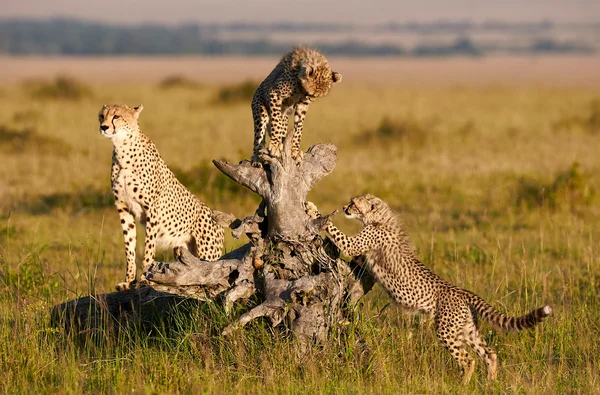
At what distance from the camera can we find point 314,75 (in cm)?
531

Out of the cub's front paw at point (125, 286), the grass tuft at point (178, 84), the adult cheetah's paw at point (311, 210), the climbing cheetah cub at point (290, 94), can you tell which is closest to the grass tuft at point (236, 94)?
the grass tuft at point (178, 84)

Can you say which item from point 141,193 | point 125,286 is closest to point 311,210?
point 141,193

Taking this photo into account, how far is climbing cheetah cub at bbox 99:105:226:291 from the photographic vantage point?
5.18 m

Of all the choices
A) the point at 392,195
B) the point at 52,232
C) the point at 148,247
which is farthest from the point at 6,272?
the point at 392,195

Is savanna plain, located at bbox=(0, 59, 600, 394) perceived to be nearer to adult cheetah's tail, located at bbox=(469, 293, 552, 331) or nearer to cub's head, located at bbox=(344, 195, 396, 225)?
adult cheetah's tail, located at bbox=(469, 293, 552, 331)

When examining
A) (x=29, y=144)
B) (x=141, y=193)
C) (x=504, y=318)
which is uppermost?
(x=29, y=144)

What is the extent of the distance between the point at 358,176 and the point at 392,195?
46.7 inches

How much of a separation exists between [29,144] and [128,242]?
841 centimetres

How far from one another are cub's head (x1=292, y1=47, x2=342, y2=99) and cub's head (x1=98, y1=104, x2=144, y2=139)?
3.22ft

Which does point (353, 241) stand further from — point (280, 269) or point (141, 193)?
point (141, 193)

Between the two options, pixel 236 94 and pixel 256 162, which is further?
pixel 236 94

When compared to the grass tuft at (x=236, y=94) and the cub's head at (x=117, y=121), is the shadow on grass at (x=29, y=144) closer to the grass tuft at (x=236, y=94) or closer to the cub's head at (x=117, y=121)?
the cub's head at (x=117, y=121)

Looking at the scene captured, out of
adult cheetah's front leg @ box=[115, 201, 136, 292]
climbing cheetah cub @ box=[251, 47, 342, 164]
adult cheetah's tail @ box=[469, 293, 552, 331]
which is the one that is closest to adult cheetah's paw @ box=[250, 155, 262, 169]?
climbing cheetah cub @ box=[251, 47, 342, 164]

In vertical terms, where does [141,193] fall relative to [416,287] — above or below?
above
